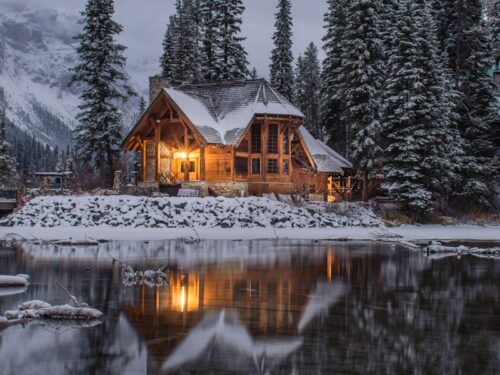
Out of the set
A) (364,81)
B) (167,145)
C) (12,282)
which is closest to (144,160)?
(167,145)

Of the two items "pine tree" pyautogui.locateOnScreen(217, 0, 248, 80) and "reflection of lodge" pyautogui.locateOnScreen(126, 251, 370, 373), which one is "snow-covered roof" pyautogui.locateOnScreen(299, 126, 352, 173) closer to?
"pine tree" pyautogui.locateOnScreen(217, 0, 248, 80)

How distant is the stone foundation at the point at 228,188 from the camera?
4150 centimetres

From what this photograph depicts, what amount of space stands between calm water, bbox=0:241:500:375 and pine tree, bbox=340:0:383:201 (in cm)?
2190

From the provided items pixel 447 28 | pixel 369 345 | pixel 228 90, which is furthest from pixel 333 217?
pixel 369 345

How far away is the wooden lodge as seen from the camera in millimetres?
42000

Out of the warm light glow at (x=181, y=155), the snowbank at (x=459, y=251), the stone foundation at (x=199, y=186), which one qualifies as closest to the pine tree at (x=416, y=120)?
the stone foundation at (x=199, y=186)

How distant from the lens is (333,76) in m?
53.6

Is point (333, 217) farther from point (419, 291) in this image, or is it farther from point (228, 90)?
point (419, 291)

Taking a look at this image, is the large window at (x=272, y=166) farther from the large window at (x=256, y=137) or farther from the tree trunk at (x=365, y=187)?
the tree trunk at (x=365, y=187)

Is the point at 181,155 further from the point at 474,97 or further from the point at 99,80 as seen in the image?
the point at 474,97

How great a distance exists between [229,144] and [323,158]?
9117 mm

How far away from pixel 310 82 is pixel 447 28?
22776 millimetres

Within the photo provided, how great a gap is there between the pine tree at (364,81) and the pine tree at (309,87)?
24.7 meters

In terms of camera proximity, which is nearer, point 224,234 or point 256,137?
point 224,234
